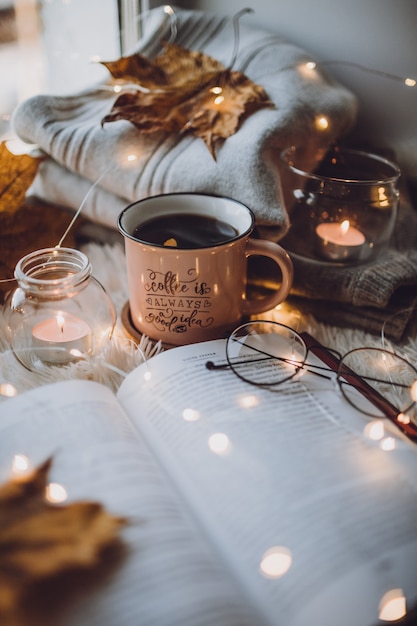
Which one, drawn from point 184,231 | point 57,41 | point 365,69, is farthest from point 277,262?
point 57,41

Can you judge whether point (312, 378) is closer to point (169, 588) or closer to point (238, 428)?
point (238, 428)

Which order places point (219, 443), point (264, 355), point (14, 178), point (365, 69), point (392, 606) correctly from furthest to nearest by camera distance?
point (365, 69) < point (14, 178) < point (264, 355) < point (219, 443) < point (392, 606)

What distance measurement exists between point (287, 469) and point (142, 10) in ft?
2.73

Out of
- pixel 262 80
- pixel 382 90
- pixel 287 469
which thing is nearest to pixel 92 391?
pixel 287 469

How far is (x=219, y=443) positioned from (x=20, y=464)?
0.53ft

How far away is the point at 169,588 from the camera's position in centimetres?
34

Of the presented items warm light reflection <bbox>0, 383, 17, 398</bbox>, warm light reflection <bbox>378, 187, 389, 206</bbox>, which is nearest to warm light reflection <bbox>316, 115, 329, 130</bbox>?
warm light reflection <bbox>378, 187, 389, 206</bbox>

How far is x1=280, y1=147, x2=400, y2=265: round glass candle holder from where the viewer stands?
2.14 ft

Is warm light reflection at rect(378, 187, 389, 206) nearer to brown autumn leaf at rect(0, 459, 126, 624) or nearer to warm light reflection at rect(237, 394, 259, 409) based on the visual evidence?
warm light reflection at rect(237, 394, 259, 409)

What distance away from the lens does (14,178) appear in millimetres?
664

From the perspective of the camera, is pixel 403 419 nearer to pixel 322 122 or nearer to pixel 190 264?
pixel 190 264

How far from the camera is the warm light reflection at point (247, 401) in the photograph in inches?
19.1

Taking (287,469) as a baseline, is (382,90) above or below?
above

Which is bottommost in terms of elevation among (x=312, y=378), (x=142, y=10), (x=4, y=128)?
(x=312, y=378)
